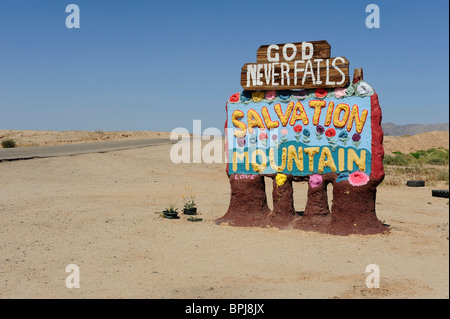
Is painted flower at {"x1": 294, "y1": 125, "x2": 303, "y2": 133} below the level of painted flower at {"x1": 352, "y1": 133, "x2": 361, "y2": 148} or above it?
above

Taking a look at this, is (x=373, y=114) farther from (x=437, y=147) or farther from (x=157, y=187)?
(x=437, y=147)

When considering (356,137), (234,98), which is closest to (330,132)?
(356,137)

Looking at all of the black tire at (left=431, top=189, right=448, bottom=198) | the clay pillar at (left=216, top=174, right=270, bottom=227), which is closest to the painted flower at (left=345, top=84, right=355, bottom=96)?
the clay pillar at (left=216, top=174, right=270, bottom=227)

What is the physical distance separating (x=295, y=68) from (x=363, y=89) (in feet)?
4.84

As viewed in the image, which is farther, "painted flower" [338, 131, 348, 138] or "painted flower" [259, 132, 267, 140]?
"painted flower" [259, 132, 267, 140]

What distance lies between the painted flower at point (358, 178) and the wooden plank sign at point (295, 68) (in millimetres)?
1828

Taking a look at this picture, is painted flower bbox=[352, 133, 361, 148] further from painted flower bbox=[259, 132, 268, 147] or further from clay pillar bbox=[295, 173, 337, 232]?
painted flower bbox=[259, 132, 268, 147]

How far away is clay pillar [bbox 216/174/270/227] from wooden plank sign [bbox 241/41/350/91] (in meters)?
2.03

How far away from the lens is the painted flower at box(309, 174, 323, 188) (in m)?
10.1

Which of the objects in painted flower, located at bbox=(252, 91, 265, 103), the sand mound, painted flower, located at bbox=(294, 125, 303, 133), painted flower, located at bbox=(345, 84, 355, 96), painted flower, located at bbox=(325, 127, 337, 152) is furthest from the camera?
the sand mound

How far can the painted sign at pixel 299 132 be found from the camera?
984 centimetres

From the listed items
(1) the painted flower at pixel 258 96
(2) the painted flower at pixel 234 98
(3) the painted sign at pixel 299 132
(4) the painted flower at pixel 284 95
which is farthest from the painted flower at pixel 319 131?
(2) the painted flower at pixel 234 98

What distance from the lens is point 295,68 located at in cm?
1028

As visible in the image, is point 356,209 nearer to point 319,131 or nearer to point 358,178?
point 358,178
